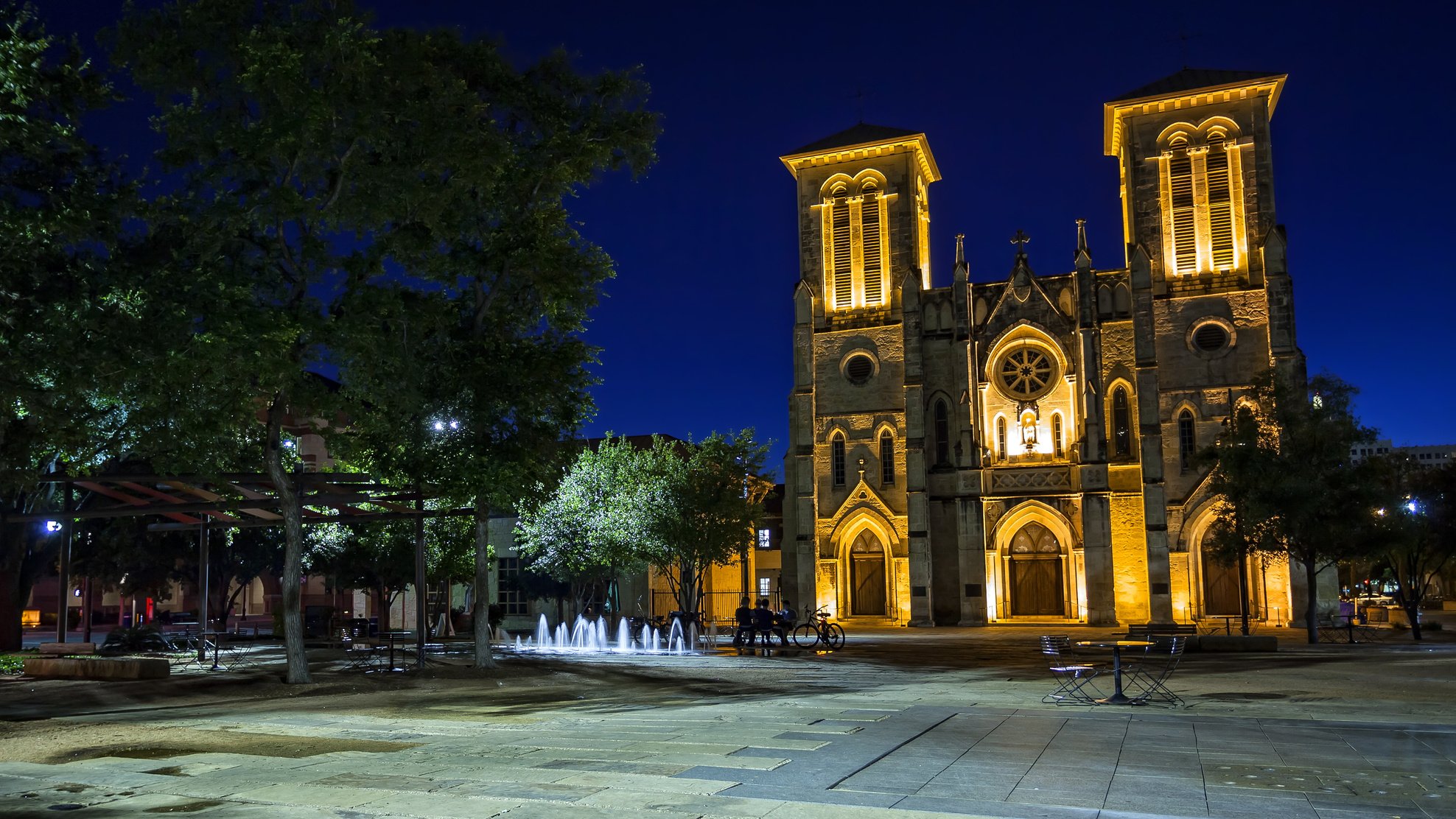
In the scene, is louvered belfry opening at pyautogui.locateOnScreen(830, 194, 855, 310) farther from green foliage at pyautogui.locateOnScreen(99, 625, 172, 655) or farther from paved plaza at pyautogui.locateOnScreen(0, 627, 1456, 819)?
paved plaza at pyautogui.locateOnScreen(0, 627, 1456, 819)

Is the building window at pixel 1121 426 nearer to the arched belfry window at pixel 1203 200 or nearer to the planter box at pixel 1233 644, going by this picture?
the arched belfry window at pixel 1203 200

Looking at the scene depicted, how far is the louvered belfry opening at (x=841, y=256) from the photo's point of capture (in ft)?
156

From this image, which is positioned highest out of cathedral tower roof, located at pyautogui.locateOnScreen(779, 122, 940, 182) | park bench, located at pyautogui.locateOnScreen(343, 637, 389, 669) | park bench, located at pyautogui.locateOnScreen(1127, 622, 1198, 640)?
cathedral tower roof, located at pyautogui.locateOnScreen(779, 122, 940, 182)

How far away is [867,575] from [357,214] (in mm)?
32509

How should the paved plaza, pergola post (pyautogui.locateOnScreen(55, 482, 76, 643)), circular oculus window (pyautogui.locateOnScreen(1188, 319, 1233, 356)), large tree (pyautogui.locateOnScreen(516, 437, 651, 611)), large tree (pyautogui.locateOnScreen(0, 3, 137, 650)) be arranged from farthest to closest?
circular oculus window (pyautogui.locateOnScreen(1188, 319, 1233, 356)), large tree (pyautogui.locateOnScreen(516, 437, 651, 611)), pergola post (pyautogui.locateOnScreen(55, 482, 76, 643)), large tree (pyautogui.locateOnScreen(0, 3, 137, 650)), the paved plaza

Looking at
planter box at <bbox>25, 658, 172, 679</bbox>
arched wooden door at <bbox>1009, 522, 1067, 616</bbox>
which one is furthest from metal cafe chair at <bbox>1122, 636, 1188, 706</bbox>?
arched wooden door at <bbox>1009, 522, 1067, 616</bbox>

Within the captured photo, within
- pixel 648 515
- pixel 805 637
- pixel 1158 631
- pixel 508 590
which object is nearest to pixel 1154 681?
pixel 1158 631

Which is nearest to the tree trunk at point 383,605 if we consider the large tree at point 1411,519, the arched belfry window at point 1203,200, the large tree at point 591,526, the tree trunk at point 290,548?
the large tree at point 591,526

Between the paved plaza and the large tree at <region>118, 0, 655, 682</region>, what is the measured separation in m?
4.02

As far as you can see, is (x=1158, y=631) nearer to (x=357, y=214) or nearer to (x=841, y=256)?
(x=357, y=214)

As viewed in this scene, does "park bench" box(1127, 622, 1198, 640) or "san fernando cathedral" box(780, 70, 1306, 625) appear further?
"san fernando cathedral" box(780, 70, 1306, 625)

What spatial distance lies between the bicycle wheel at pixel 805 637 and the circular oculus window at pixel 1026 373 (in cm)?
1413

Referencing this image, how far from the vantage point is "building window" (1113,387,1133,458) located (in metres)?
42.4

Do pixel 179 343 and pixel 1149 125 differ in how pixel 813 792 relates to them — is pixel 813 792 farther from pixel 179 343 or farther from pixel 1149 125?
pixel 1149 125
